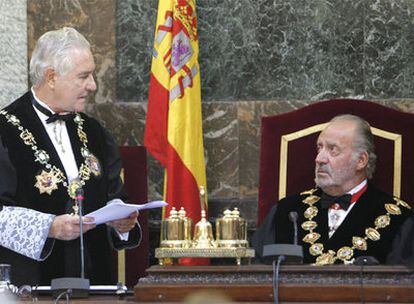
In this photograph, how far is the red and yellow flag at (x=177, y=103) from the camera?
6.91 meters

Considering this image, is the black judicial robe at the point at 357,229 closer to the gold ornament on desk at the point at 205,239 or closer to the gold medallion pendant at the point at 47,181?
the gold ornament on desk at the point at 205,239

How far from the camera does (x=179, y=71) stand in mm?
6930

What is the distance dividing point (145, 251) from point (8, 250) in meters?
1.01

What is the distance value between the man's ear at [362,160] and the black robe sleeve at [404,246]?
0.35 m

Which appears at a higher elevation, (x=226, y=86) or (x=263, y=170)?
(x=226, y=86)

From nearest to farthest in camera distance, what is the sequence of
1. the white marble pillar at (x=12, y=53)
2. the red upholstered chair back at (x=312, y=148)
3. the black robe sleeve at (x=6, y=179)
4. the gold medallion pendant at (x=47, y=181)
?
the black robe sleeve at (x=6, y=179), the gold medallion pendant at (x=47, y=181), the red upholstered chair back at (x=312, y=148), the white marble pillar at (x=12, y=53)

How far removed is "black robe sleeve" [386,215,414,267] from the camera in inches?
238

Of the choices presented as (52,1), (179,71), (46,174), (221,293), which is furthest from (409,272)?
(52,1)

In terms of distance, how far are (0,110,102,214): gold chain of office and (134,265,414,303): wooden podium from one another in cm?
140

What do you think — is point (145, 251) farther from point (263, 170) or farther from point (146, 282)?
point (146, 282)

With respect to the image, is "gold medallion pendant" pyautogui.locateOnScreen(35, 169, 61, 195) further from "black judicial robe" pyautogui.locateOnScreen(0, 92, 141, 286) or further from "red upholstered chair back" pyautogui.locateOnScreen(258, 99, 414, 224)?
"red upholstered chair back" pyautogui.locateOnScreen(258, 99, 414, 224)

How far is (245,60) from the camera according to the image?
7277 mm

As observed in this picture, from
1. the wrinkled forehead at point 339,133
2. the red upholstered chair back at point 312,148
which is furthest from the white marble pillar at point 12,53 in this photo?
the wrinkled forehead at point 339,133

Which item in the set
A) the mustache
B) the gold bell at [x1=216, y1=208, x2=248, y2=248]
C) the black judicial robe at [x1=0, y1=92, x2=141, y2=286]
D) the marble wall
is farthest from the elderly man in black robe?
the marble wall
